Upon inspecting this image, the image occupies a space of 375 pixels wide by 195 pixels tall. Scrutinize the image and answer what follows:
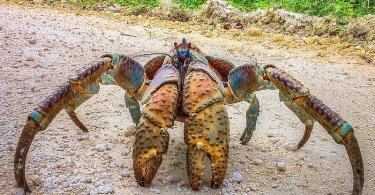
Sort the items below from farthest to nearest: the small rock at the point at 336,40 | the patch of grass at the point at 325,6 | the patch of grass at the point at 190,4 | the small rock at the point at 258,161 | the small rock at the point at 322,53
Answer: the patch of grass at the point at 190,4 < the patch of grass at the point at 325,6 < the small rock at the point at 336,40 < the small rock at the point at 322,53 < the small rock at the point at 258,161

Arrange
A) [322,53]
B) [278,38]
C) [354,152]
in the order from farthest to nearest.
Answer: [278,38] < [322,53] < [354,152]

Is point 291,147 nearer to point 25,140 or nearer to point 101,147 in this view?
point 101,147

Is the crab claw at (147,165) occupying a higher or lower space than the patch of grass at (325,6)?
lower

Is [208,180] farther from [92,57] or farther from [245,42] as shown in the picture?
[245,42]

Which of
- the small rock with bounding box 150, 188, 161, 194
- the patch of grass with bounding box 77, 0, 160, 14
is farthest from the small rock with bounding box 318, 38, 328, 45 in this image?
the small rock with bounding box 150, 188, 161, 194

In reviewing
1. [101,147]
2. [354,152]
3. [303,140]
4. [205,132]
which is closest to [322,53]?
[303,140]

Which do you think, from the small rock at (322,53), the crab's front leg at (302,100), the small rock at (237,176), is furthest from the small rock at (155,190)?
the small rock at (322,53)

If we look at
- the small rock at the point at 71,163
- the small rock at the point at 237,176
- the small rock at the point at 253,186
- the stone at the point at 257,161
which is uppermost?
the small rock at the point at 237,176

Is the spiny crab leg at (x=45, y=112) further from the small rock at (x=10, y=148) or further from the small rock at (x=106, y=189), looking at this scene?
the small rock at (x=10, y=148)
